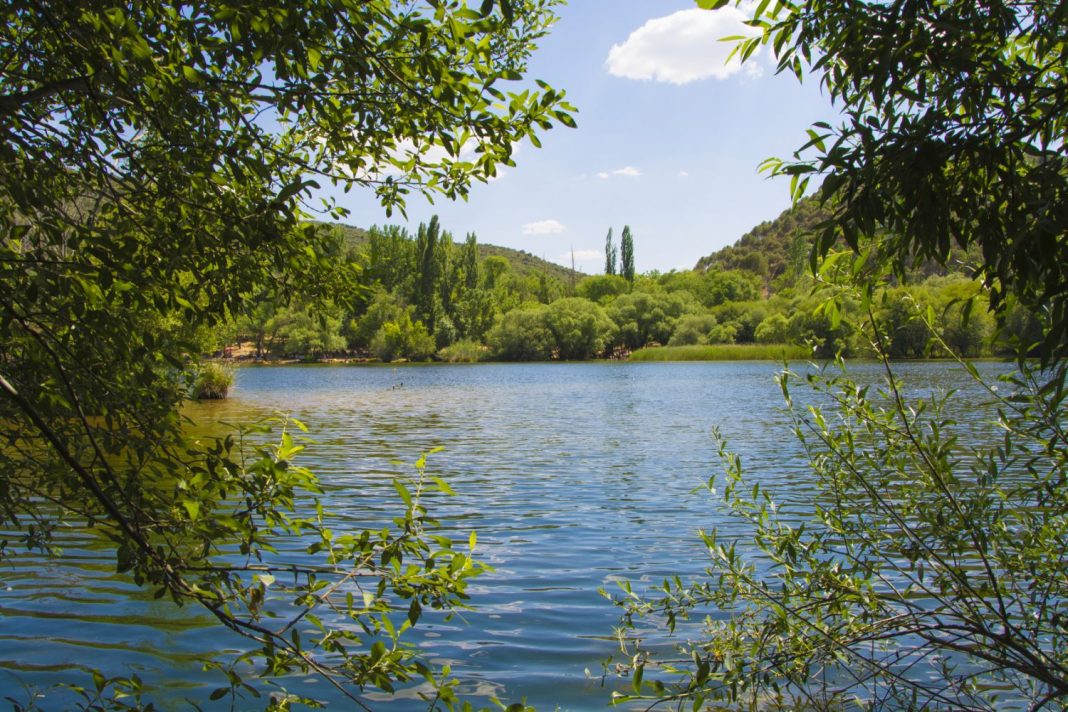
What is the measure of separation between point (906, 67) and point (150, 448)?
336cm

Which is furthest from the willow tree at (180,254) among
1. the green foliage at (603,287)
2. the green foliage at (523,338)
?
the green foliage at (603,287)

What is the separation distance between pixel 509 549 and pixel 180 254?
25.8ft

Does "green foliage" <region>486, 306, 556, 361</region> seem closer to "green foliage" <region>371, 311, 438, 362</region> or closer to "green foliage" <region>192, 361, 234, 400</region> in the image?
"green foliage" <region>371, 311, 438, 362</region>

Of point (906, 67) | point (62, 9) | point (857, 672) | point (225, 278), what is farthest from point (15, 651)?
point (906, 67)

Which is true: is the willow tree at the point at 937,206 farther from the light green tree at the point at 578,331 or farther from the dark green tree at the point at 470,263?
the dark green tree at the point at 470,263

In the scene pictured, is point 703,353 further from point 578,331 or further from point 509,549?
point 509,549

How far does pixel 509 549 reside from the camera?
1066 centimetres

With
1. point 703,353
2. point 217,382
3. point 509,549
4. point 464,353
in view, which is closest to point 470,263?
point 464,353

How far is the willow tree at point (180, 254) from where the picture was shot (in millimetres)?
2971

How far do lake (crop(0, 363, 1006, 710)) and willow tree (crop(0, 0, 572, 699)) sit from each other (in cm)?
253

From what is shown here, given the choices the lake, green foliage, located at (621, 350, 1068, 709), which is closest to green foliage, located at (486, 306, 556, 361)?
the lake

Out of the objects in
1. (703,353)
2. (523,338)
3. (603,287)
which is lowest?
(703,353)

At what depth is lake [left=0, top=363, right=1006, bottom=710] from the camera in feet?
21.5

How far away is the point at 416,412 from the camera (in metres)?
33.6
